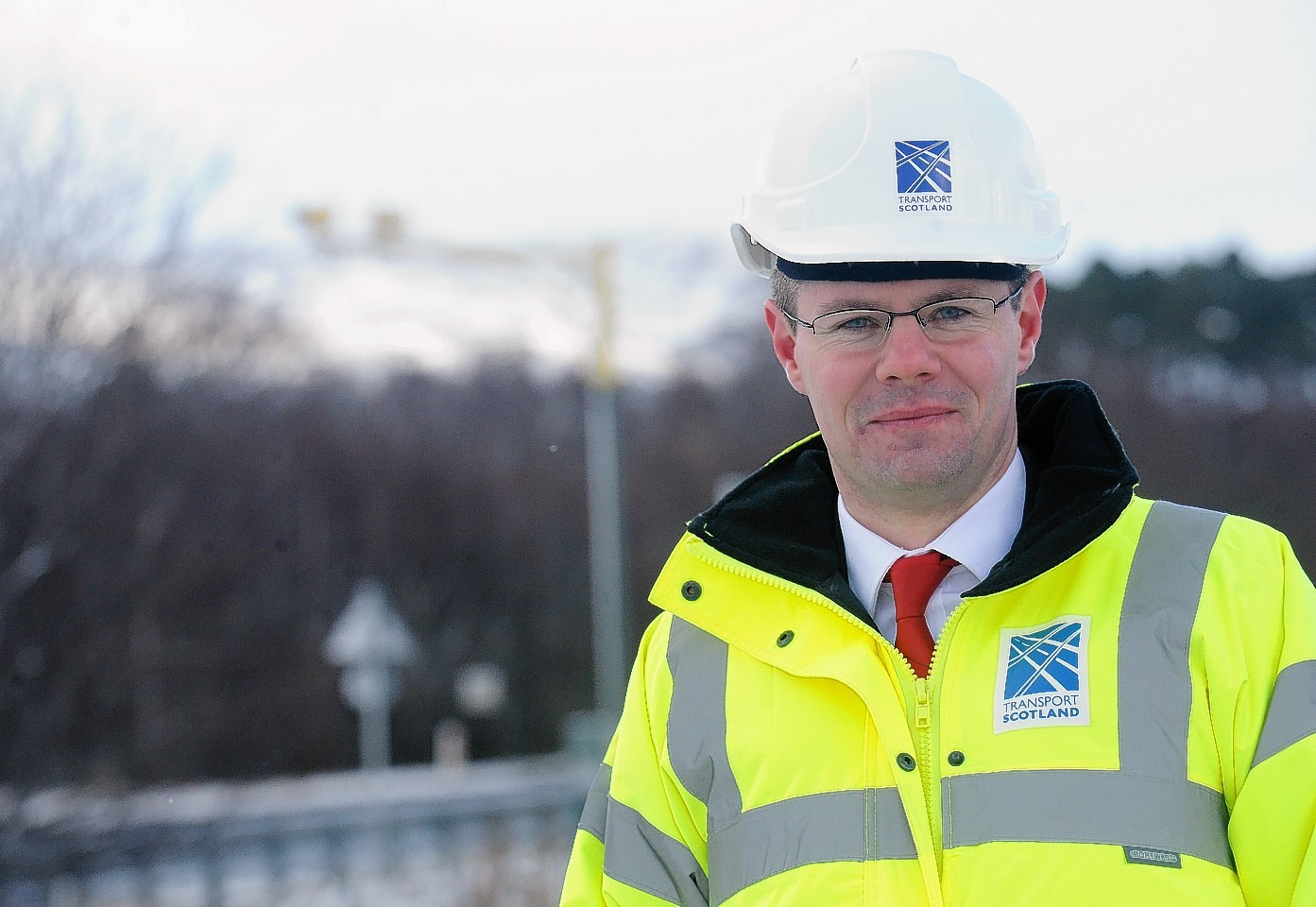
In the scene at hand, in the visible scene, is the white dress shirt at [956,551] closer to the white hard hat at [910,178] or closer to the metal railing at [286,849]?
the white hard hat at [910,178]

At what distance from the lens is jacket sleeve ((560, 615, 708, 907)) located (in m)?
2.00

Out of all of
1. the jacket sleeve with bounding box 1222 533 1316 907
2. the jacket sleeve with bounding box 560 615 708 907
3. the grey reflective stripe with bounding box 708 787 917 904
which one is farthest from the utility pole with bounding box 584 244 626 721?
the jacket sleeve with bounding box 1222 533 1316 907

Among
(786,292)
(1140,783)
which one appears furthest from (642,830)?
(786,292)

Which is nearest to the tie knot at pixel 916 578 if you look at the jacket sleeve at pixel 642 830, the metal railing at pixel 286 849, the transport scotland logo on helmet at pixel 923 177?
the jacket sleeve at pixel 642 830

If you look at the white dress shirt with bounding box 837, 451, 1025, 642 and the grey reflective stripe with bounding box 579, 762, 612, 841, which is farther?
the grey reflective stripe with bounding box 579, 762, 612, 841

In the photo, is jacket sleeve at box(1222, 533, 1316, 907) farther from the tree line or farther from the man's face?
the tree line

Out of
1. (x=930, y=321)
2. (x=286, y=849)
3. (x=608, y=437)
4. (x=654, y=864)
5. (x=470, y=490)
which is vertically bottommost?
(x=286, y=849)

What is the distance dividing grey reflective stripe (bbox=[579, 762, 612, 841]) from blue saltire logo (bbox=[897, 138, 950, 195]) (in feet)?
3.44

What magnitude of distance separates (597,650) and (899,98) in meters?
29.2

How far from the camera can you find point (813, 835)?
182 cm

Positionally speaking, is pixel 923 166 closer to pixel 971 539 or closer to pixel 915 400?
pixel 915 400

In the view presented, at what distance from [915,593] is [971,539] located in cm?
12

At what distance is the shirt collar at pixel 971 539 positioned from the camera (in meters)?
1.99

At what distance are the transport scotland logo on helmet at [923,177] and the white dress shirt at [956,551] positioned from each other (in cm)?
43
